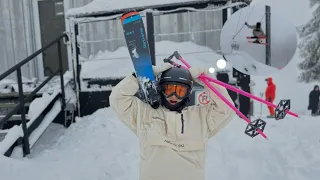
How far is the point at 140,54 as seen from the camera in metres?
2.97

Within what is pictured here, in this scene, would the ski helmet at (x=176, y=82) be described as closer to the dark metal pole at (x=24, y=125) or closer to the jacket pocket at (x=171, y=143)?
the jacket pocket at (x=171, y=143)

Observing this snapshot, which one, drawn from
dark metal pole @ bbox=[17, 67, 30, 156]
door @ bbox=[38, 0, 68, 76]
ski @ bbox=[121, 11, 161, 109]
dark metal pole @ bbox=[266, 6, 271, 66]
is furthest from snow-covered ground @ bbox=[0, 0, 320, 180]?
door @ bbox=[38, 0, 68, 76]

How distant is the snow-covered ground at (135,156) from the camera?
14.6 ft

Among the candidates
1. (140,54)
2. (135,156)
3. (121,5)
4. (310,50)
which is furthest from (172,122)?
(310,50)

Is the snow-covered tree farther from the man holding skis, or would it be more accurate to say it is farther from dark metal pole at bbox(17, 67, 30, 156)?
the man holding skis

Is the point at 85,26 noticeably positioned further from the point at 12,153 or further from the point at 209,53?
the point at 12,153

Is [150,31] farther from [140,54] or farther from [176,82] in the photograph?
[176,82]

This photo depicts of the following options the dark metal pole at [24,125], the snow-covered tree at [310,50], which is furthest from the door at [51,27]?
the snow-covered tree at [310,50]

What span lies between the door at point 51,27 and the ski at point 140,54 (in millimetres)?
5702

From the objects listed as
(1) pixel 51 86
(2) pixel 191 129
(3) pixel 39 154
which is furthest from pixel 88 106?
(2) pixel 191 129

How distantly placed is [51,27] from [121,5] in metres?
2.83

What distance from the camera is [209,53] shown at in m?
7.23

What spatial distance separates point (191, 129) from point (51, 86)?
4.99m

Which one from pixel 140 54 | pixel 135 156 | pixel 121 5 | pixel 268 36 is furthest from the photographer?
pixel 121 5
